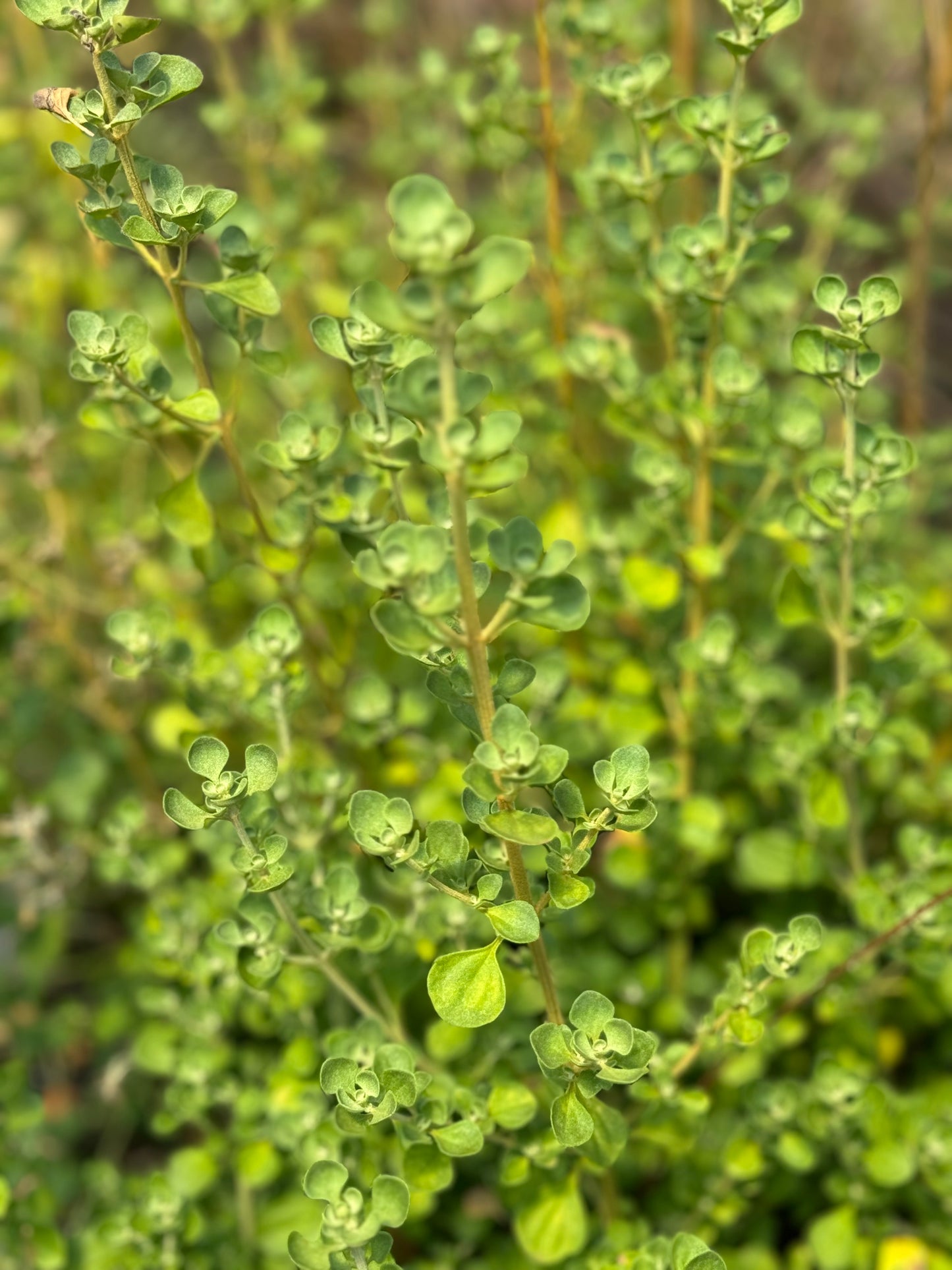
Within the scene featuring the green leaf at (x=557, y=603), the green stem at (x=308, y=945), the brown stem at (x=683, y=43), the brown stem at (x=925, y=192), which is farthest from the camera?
the brown stem at (x=683, y=43)

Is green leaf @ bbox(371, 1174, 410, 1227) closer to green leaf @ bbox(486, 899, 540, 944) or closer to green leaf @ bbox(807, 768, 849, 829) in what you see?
green leaf @ bbox(486, 899, 540, 944)

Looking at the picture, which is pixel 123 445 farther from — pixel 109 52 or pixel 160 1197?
pixel 160 1197

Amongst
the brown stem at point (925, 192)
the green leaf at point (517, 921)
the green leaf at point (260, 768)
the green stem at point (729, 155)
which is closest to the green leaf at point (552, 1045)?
the green leaf at point (517, 921)

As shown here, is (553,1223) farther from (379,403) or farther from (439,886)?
(379,403)

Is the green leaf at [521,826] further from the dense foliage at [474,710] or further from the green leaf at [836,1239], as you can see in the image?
the green leaf at [836,1239]

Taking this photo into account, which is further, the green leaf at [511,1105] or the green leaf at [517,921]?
the green leaf at [511,1105]

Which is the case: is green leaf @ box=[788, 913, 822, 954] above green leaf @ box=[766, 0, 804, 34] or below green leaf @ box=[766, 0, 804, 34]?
below

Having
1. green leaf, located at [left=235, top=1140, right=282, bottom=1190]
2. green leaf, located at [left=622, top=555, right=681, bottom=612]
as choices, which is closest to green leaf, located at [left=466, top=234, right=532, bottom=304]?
green leaf, located at [left=622, top=555, right=681, bottom=612]

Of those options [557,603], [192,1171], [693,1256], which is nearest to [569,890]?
[557,603]
